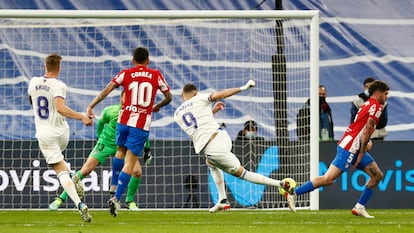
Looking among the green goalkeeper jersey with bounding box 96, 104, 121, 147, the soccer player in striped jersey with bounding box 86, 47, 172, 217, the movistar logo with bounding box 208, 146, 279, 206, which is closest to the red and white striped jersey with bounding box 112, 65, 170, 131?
the soccer player in striped jersey with bounding box 86, 47, 172, 217

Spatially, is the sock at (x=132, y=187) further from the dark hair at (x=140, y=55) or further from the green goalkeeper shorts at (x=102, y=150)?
the dark hair at (x=140, y=55)

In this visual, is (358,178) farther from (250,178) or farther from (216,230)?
(216,230)

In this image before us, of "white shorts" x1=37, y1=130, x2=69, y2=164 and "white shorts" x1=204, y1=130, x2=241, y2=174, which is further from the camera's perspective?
"white shorts" x1=204, y1=130, x2=241, y2=174

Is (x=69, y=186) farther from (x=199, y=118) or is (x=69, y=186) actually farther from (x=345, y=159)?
(x=345, y=159)

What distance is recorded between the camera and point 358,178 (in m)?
20.7

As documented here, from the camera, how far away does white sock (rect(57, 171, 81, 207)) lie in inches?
589

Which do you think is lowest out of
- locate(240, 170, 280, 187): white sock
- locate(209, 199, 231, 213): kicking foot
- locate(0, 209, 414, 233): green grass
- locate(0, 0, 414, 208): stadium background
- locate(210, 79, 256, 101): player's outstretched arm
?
locate(0, 209, 414, 233): green grass

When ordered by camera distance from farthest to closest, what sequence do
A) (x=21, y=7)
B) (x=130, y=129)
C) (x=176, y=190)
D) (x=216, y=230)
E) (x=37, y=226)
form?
1. (x=21, y=7)
2. (x=176, y=190)
3. (x=130, y=129)
4. (x=37, y=226)
5. (x=216, y=230)

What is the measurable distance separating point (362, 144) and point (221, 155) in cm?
227

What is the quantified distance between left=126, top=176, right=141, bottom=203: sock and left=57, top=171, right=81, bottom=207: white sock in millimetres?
3966

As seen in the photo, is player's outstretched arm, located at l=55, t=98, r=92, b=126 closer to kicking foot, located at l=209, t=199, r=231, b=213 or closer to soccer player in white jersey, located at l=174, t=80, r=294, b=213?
soccer player in white jersey, located at l=174, t=80, r=294, b=213

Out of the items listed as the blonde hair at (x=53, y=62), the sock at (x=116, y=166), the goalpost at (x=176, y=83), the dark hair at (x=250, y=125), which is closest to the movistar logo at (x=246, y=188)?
the goalpost at (x=176, y=83)

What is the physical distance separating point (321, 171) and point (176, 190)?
7.74 feet

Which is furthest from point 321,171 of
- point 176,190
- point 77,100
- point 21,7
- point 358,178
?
point 21,7
